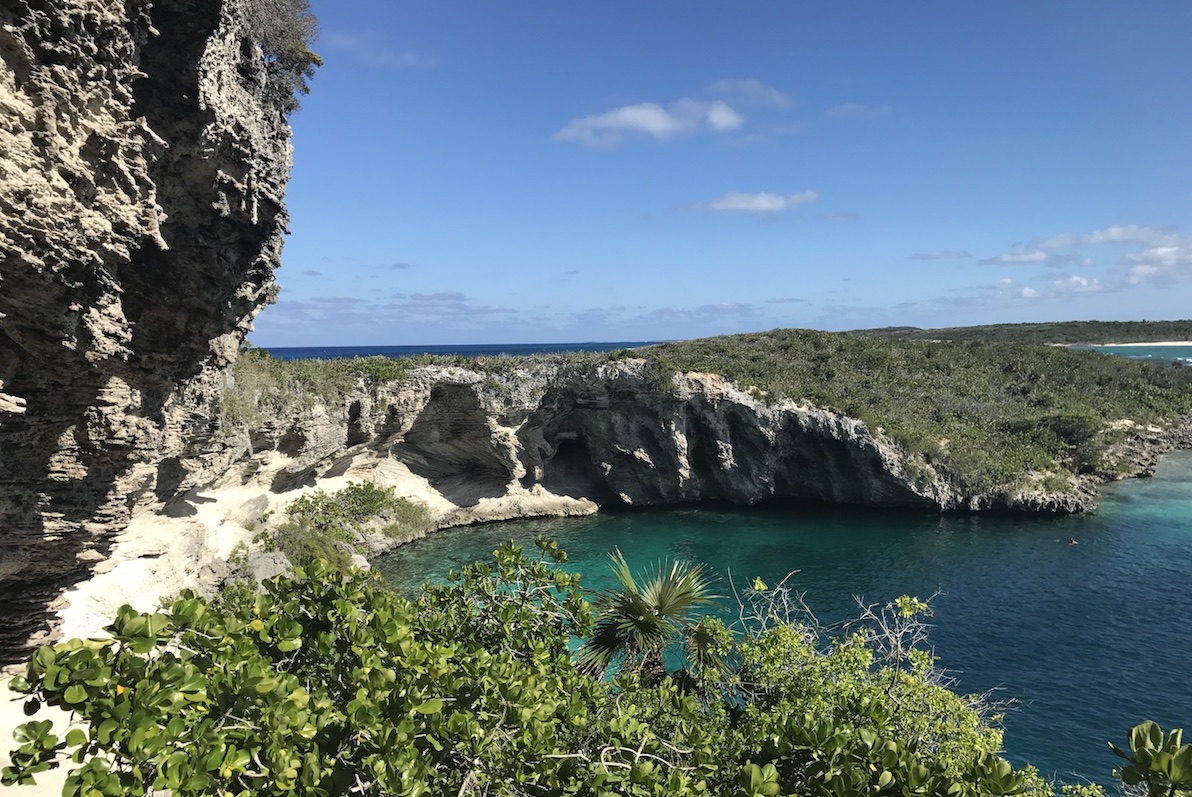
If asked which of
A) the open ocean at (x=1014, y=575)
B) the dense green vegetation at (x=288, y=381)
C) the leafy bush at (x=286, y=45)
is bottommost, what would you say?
the open ocean at (x=1014, y=575)

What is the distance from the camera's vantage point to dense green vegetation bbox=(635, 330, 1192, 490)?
3609cm

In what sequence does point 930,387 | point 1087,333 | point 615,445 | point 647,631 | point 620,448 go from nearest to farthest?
point 647,631
point 620,448
point 615,445
point 930,387
point 1087,333

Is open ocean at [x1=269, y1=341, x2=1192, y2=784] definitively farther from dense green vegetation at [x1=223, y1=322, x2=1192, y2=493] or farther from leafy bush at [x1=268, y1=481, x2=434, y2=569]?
dense green vegetation at [x1=223, y1=322, x2=1192, y2=493]

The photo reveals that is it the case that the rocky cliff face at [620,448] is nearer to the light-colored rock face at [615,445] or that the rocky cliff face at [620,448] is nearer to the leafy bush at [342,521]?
the light-colored rock face at [615,445]

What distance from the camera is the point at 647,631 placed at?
32.3 feet

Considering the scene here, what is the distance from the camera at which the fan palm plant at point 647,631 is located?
9.75m

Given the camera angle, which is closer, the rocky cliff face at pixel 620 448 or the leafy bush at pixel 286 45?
the leafy bush at pixel 286 45

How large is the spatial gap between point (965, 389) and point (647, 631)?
44103mm

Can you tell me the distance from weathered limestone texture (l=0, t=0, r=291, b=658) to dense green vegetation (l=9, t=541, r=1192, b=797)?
4403 millimetres

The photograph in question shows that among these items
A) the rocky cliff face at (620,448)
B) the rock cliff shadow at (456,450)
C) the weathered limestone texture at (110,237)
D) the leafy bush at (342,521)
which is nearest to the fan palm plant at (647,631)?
the weathered limestone texture at (110,237)

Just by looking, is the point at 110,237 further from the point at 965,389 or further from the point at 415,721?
the point at 965,389

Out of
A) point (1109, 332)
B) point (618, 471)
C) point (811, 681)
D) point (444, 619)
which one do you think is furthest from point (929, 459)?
point (1109, 332)

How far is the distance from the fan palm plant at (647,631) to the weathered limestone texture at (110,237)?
812 centimetres

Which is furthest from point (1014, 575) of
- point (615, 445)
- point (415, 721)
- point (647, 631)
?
point (415, 721)
